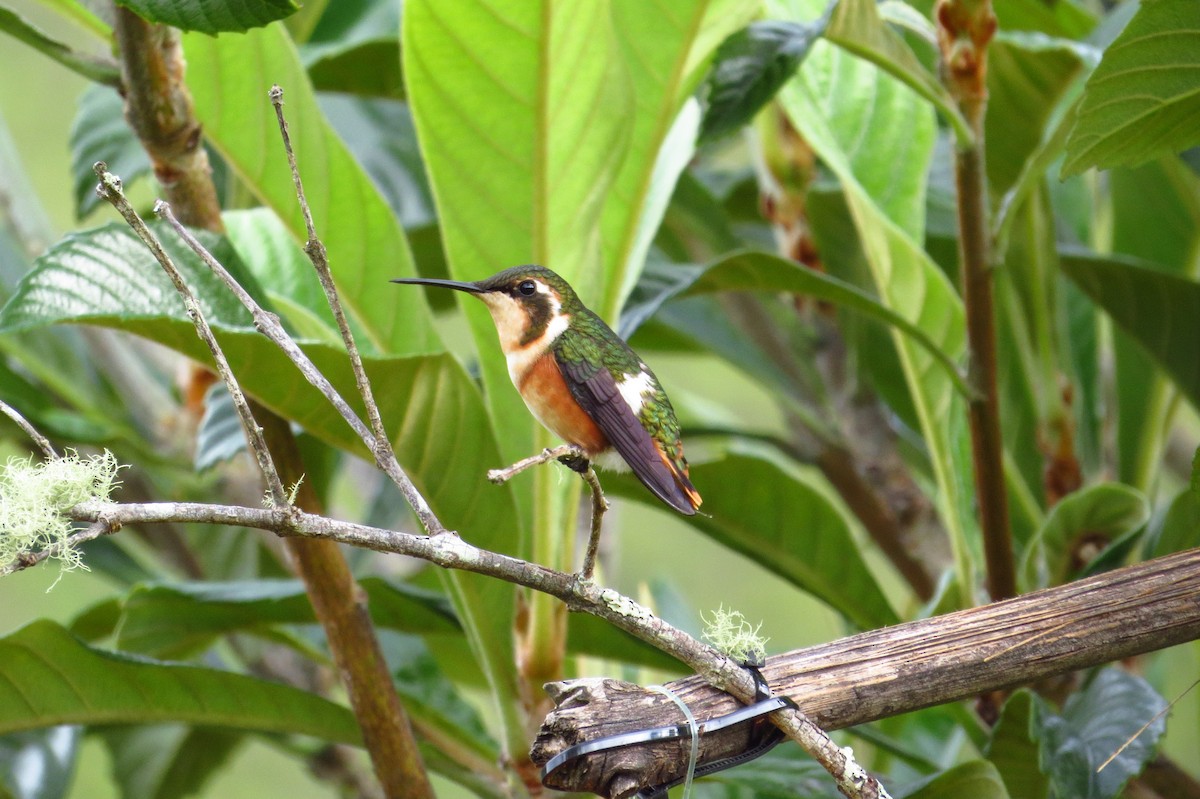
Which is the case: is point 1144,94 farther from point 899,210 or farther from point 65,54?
point 65,54

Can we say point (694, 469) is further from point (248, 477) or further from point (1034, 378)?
point (248, 477)

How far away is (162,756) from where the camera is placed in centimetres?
184

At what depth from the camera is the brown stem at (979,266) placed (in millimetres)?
1146

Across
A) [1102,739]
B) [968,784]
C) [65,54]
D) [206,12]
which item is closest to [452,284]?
[206,12]

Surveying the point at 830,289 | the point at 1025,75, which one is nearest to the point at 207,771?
the point at 830,289

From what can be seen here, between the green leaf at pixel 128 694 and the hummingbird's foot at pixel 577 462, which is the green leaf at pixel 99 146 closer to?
the green leaf at pixel 128 694

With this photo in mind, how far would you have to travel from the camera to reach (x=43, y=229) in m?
2.17

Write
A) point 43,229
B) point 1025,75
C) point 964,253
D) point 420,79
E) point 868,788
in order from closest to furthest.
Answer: point 868,788 < point 420,79 < point 964,253 < point 1025,75 < point 43,229

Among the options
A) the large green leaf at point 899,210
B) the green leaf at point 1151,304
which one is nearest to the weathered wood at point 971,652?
the large green leaf at point 899,210

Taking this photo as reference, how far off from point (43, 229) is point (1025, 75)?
5.63 feet

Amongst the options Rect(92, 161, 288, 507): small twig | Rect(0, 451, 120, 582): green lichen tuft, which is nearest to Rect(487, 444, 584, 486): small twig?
Rect(92, 161, 288, 507): small twig

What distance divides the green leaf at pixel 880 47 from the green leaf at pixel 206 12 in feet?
1.61

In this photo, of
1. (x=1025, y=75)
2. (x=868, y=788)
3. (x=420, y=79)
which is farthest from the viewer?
(x=1025, y=75)

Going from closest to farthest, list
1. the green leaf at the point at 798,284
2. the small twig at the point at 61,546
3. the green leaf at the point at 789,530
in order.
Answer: the small twig at the point at 61,546 < the green leaf at the point at 798,284 < the green leaf at the point at 789,530
